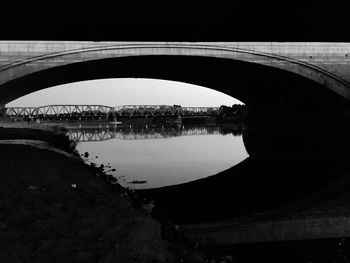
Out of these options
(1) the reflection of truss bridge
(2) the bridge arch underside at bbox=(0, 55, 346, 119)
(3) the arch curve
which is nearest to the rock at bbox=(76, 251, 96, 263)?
(3) the arch curve

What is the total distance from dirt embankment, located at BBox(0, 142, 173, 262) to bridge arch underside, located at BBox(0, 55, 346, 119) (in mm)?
28093

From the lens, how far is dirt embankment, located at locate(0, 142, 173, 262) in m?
4.27

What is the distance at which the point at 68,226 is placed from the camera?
5.14 metres

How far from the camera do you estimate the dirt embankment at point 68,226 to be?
4270 mm

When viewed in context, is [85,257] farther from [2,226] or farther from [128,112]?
[128,112]

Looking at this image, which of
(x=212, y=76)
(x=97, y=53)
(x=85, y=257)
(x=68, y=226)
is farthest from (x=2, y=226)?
(x=212, y=76)

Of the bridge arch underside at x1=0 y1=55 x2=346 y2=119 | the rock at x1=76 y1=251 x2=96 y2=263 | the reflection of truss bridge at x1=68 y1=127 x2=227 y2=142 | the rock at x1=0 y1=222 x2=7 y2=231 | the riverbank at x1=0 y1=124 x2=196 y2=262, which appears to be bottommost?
the reflection of truss bridge at x1=68 y1=127 x2=227 y2=142

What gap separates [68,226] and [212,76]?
39592 millimetres

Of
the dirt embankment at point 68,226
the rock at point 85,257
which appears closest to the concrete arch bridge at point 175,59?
the dirt embankment at point 68,226

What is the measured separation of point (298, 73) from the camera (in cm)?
3606

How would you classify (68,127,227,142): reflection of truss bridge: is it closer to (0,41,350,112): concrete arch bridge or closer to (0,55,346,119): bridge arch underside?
(0,55,346,119): bridge arch underside

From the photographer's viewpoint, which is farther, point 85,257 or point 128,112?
point 128,112
